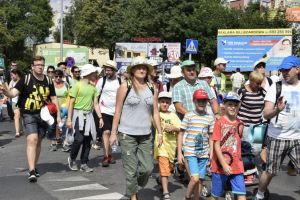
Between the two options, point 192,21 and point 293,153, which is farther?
point 192,21

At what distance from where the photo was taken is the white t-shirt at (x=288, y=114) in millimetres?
6168

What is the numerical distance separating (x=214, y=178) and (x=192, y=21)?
1794 inches

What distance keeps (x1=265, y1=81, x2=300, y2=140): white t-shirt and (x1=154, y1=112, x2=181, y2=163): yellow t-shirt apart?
162 centimetres

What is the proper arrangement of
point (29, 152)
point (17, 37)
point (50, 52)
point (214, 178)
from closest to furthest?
point (214, 178), point (29, 152), point (50, 52), point (17, 37)

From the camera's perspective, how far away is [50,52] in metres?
59.0

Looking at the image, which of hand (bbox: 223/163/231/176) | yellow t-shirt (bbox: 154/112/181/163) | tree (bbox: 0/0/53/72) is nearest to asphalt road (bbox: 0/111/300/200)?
yellow t-shirt (bbox: 154/112/181/163)

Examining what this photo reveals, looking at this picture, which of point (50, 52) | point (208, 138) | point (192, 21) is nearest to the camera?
point (208, 138)

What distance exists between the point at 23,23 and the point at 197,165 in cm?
6661

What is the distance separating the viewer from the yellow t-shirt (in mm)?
7332

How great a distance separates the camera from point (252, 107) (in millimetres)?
8148

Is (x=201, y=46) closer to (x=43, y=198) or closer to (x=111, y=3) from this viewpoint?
(x=111, y=3)

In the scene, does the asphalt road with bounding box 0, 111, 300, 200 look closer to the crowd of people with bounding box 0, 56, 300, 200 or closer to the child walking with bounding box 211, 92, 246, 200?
the crowd of people with bounding box 0, 56, 300, 200

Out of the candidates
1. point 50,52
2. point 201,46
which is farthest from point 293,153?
point 50,52

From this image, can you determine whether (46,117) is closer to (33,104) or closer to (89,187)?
(33,104)
